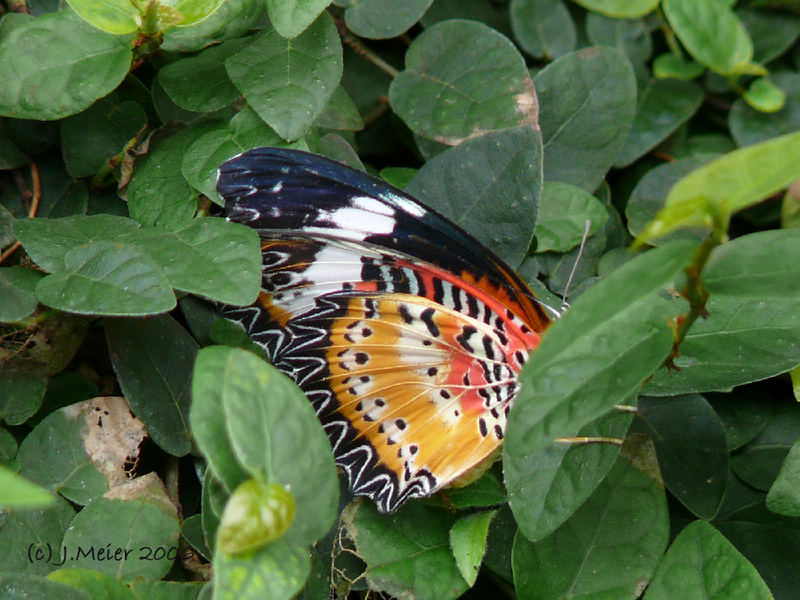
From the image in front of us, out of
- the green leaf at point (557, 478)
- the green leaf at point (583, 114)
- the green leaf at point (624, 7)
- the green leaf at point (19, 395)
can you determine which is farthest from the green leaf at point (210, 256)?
the green leaf at point (624, 7)

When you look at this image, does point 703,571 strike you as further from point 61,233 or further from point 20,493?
point 61,233

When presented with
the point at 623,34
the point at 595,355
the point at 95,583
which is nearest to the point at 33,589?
the point at 95,583

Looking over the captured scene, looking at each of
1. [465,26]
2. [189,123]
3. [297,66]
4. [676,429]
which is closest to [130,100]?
[189,123]

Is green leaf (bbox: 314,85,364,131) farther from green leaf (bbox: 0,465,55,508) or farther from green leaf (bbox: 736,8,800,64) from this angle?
green leaf (bbox: 736,8,800,64)

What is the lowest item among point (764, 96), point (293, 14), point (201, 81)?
point (764, 96)

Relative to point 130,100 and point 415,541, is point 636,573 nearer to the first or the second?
point 415,541

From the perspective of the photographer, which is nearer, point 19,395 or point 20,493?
point 20,493
